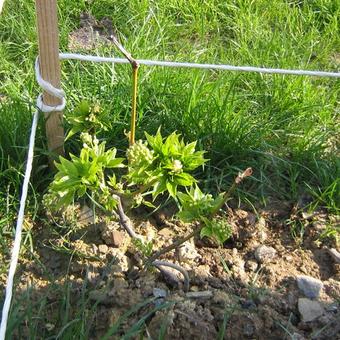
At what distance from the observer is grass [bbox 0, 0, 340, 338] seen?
209 cm

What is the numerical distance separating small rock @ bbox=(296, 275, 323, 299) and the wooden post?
0.83m

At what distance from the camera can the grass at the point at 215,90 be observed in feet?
6.86

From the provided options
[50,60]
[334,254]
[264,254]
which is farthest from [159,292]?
[50,60]

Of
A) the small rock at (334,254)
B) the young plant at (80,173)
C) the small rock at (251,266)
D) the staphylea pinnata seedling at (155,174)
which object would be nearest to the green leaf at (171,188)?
the staphylea pinnata seedling at (155,174)

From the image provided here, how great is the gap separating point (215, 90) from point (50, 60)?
0.67 meters

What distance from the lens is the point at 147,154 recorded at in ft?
5.11

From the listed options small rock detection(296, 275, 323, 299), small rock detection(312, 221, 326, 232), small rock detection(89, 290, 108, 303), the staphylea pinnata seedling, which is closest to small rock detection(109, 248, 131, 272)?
small rock detection(89, 290, 108, 303)

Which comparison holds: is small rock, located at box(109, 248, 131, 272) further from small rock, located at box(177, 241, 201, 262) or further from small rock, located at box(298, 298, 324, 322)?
small rock, located at box(298, 298, 324, 322)

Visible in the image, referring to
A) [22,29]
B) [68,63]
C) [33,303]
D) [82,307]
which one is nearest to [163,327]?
[82,307]

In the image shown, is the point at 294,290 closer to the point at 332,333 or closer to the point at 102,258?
the point at 332,333

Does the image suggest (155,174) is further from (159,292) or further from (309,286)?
(309,286)

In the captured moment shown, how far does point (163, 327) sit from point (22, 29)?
1.50 meters

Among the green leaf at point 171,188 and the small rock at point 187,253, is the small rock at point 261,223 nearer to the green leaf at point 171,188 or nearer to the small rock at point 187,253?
the small rock at point 187,253

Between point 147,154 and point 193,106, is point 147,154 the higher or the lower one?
the higher one
